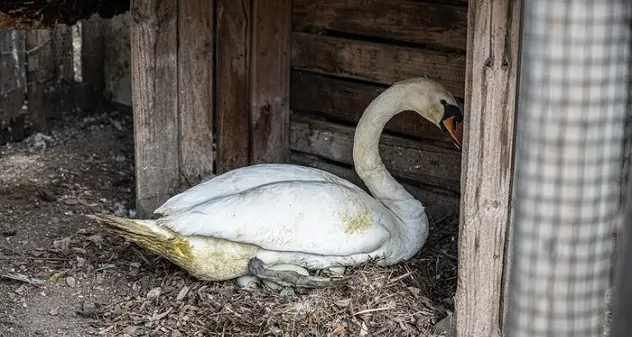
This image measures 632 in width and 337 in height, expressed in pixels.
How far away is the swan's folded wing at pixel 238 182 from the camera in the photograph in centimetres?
478

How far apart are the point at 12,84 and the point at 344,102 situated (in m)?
2.68

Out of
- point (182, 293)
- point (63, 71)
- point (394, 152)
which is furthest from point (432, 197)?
point (63, 71)

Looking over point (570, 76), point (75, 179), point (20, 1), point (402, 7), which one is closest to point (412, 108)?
point (402, 7)

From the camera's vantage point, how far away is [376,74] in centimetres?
556

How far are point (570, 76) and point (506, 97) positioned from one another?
2.33m

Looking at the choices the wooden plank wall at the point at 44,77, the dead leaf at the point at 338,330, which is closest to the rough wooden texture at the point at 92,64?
the wooden plank wall at the point at 44,77

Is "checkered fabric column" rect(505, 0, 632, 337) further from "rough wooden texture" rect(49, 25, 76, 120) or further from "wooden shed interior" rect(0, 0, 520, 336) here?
"rough wooden texture" rect(49, 25, 76, 120)

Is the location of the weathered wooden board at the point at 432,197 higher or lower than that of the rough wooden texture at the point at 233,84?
lower

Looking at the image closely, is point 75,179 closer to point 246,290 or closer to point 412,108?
point 246,290

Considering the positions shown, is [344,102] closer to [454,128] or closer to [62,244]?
[454,128]

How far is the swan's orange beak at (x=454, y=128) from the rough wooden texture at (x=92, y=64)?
375cm

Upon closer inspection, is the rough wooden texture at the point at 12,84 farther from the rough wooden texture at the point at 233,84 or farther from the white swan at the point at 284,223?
the white swan at the point at 284,223

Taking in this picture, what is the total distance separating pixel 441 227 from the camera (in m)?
5.45

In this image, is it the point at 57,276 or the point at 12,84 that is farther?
the point at 12,84
